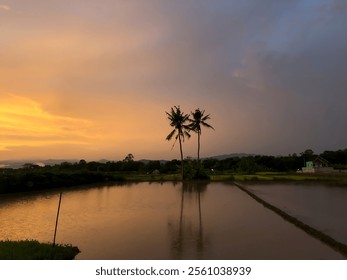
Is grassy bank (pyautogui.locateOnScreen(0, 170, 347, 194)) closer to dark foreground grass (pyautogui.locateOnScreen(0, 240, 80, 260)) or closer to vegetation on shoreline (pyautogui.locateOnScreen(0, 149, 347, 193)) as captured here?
vegetation on shoreline (pyautogui.locateOnScreen(0, 149, 347, 193))

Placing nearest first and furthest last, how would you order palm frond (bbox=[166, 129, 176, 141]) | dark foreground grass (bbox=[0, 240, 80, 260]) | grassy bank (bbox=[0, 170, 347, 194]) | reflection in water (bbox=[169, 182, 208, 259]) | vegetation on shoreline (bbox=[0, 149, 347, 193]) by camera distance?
dark foreground grass (bbox=[0, 240, 80, 260]) < reflection in water (bbox=[169, 182, 208, 259]) < grassy bank (bbox=[0, 170, 347, 194]) < vegetation on shoreline (bbox=[0, 149, 347, 193]) < palm frond (bbox=[166, 129, 176, 141])

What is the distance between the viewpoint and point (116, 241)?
11320 mm

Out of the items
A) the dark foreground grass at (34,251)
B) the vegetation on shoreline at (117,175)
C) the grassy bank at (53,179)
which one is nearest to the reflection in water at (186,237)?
the dark foreground grass at (34,251)

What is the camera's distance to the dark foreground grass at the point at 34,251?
333 inches

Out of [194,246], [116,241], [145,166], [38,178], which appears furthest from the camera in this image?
[145,166]

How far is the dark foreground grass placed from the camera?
8461 millimetres

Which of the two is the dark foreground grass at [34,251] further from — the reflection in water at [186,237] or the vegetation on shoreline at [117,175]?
the vegetation on shoreline at [117,175]

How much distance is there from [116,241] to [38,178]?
2412 centimetres

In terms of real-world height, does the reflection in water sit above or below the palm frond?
below

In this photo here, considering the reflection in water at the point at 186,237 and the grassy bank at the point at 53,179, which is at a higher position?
the grassy bank at the point at 53,179

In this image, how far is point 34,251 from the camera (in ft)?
29.5

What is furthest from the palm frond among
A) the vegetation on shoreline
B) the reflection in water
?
the reflection in water
